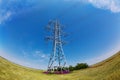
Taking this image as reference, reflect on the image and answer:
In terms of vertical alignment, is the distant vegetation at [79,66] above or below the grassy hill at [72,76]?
above

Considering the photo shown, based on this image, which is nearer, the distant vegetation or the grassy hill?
the grassy hill

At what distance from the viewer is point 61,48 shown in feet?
190

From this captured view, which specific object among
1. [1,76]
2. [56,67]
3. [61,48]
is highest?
[61,48]

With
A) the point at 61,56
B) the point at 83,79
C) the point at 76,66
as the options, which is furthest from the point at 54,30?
the point at 83,79

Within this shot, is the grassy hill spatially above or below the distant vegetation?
below

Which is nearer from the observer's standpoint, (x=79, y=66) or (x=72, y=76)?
(x=72, y=76)

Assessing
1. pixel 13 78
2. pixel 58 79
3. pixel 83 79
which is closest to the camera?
pixel 13 78

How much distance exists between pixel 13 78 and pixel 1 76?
2.57 meters

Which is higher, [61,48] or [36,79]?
[61,48]

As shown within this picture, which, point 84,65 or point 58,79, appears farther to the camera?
point 84,65

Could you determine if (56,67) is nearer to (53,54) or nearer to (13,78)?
(53,54)

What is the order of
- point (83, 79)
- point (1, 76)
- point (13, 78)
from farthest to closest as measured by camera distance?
point (83, 79) < point (13, 78) < point (1, 76)

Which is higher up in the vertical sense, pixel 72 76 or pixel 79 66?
pixel 79 66

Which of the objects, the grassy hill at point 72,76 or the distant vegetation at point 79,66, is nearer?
the grassy hill at point 72,76
